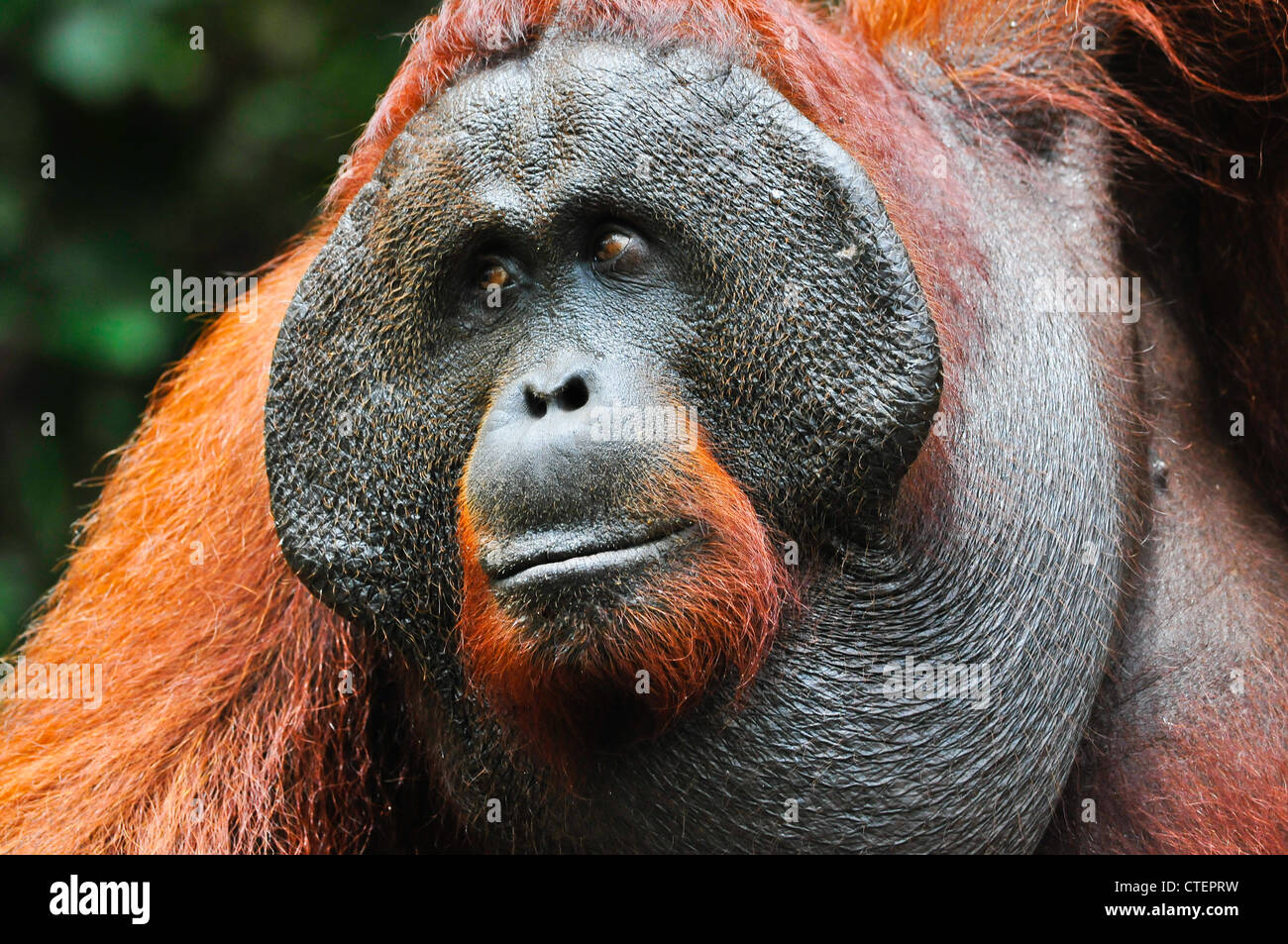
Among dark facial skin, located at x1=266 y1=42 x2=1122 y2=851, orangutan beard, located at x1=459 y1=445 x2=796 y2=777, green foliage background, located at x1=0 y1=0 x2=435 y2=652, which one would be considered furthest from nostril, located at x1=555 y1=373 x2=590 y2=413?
green foliage background, located at x1=0 y1=0 x2=435 y2=652

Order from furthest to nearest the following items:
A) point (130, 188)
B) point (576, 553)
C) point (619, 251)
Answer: point (130, 188) < point (619, 251) < point (576, 553)

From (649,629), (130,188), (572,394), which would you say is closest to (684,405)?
(572,394)

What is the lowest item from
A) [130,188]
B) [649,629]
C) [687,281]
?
[649,629]

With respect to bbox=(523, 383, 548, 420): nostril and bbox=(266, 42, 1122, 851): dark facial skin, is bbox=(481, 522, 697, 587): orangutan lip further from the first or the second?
bbox=(523, 383, 548, 420): nostril

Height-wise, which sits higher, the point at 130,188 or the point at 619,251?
the point at 130,188

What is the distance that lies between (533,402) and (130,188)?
9.51 feet

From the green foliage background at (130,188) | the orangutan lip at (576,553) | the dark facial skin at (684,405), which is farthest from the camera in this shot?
the green foliage background at (130,188)

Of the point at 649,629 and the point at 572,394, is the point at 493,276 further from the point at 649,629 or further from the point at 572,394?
the point at 649,629

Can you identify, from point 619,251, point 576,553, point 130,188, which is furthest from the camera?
point 130,188

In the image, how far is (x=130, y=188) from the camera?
13.1ft

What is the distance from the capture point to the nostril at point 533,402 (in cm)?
158

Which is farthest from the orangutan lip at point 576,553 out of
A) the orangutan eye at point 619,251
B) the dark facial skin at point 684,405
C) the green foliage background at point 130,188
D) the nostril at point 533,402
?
the green foliage background at point 130,188

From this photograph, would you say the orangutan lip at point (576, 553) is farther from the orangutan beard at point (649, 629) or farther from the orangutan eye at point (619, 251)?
the orangutan eye at point (619, 251)

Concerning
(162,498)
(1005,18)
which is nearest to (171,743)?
(162,498)
